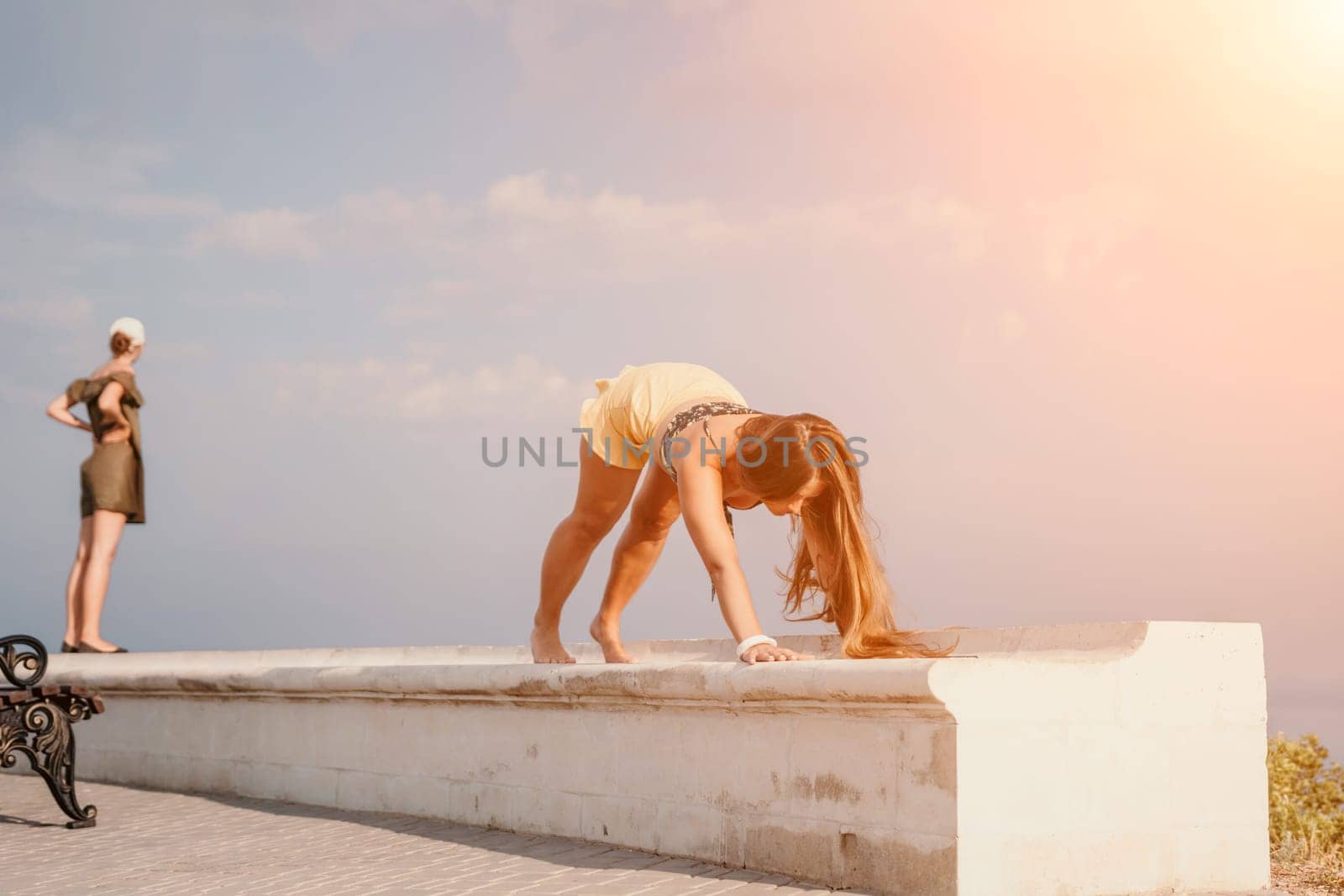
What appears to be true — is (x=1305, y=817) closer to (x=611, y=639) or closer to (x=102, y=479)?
(x=611, y=639)

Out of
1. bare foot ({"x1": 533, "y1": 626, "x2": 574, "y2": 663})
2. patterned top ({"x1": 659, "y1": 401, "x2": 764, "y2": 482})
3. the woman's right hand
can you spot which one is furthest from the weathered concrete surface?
patterned top ({"x1": 659, "y1": 401, "x2": 764, "y2": 482})

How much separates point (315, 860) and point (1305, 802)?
6.00 meters

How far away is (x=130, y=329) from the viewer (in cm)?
946

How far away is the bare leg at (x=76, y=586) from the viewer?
30.2ft

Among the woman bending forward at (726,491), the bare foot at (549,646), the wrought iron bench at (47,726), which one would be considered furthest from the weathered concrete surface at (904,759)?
the wrought iron bench at (47,726)

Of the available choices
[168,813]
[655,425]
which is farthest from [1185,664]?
[168,813]

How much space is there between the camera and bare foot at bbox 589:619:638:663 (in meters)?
5.86

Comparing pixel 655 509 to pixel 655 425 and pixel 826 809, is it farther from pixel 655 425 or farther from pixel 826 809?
pixel 826 809

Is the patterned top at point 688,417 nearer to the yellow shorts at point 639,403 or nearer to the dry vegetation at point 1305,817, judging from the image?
the yellow shorts at point 639,403

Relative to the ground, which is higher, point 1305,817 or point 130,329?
point 130,329

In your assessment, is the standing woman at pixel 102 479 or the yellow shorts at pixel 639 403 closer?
the yellow shorts at pixel 639 403

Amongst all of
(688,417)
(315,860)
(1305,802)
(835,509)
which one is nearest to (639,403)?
(688,417)

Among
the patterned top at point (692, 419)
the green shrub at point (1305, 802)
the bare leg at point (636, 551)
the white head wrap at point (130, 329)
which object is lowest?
the green shrub at point (1305, 802)

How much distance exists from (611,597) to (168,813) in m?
2.31
